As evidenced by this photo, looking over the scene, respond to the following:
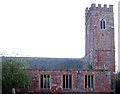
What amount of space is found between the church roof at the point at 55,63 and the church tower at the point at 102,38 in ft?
6.93

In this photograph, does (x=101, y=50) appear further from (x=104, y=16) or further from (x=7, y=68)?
(x=7, y=68)

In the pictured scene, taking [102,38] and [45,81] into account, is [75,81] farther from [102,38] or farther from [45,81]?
[102,38]

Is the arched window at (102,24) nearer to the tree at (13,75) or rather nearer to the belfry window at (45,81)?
the belfry window at (45,81)

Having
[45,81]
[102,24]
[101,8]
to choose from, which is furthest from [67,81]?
[101,8]

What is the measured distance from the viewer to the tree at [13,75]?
148ft

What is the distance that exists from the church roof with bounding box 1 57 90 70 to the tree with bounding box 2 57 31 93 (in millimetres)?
4437

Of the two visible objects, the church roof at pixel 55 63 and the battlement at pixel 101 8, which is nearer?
the church roof at pixel 55 63

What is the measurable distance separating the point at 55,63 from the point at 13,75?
960 centimetres

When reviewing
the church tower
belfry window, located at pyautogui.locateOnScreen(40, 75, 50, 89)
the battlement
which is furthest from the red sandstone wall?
the battlement

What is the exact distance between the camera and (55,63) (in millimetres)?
53156

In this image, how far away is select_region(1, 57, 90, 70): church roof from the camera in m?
51.3

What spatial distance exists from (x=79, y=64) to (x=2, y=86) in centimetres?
1263

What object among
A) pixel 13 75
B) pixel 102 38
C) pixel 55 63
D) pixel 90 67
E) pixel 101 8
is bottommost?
pixel 13 75

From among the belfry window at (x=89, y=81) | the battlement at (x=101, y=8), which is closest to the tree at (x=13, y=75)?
the belfry window at (x=89, y=81)
